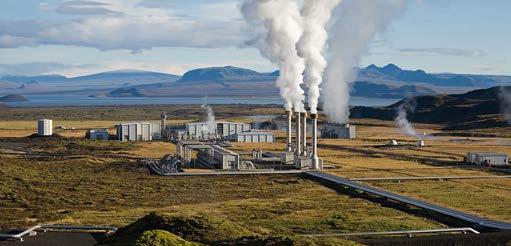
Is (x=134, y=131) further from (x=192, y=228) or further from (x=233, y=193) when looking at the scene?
(x=192, y=228)

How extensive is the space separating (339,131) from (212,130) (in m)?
15.8

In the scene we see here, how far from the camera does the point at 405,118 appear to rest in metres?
133

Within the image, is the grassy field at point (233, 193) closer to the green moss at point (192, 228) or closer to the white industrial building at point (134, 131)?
the green moss at point (192, 228)

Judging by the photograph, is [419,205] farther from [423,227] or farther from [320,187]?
[320,187]

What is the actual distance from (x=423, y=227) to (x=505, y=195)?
11708mm

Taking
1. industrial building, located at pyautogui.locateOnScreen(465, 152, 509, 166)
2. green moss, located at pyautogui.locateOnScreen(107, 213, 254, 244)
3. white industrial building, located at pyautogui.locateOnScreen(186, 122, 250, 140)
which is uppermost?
white industrial building, located at pyautogui.locateOnScreen(186, 122, 250, 140)

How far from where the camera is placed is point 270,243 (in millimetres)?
19750

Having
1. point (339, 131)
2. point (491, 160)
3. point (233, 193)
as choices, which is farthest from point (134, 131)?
point (233, 193)

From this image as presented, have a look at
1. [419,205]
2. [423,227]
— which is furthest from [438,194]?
[423,227]

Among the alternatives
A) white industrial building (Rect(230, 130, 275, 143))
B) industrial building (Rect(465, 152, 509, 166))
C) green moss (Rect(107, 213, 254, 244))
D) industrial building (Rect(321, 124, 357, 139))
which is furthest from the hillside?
green moss (Rect(107, 213, 254, 244))

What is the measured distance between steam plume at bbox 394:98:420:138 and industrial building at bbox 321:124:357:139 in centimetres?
1151

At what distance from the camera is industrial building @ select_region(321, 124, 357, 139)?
90.4 metres

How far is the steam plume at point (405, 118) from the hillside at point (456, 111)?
80 centimetres

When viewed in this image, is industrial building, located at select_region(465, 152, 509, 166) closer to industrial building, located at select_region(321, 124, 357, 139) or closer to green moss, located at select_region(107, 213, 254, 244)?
industrial building, located at select_region(321, 124, 357, 139)
